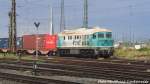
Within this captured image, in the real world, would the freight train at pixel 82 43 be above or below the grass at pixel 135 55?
above

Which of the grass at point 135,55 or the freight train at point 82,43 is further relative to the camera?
the grass at point 135,55

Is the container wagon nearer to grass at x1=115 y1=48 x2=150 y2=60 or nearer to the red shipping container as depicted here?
the red shipping container

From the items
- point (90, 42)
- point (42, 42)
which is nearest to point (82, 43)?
point (90, 42)

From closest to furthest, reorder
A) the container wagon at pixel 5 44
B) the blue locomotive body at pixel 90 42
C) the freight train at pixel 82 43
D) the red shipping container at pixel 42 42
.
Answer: the blue locomotive body at pixel 90 42 → the freight train at pixel 82 43 → the red shipping container at pixel 42 42 → the container wagon at pixel 5 44

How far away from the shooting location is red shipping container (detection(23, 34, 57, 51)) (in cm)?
5667

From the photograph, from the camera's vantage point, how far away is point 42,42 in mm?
58969

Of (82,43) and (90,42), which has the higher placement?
(90,42)

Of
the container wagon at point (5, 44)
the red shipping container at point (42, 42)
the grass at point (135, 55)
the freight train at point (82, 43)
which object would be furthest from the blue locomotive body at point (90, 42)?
the container wagon at point (5, 44)

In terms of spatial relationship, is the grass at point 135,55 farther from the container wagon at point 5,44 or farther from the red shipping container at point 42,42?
the container wagon at point 5,44

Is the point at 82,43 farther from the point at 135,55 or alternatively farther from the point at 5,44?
the point at 5,44


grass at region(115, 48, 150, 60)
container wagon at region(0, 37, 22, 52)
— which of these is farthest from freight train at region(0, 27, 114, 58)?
container wagon at region(0, 37, 22, 52)

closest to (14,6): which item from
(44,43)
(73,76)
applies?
(44,43)

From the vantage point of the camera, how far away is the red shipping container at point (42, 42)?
186 feet

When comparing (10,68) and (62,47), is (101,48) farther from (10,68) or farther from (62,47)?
(10,68)
